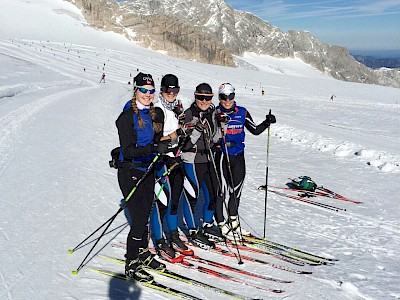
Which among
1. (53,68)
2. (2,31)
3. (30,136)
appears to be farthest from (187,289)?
(2,31)

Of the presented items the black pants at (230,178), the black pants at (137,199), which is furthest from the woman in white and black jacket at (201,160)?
the black pants at (137,199)

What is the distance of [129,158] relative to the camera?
430cm

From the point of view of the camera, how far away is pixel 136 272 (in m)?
4.66

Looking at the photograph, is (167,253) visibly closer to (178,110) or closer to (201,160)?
(201,160)

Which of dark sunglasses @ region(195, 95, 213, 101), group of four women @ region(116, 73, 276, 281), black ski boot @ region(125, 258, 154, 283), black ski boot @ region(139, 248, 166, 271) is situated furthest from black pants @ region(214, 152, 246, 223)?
black ski boot @ region(125, 258, 154, 283)

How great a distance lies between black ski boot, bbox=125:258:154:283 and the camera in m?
4.63

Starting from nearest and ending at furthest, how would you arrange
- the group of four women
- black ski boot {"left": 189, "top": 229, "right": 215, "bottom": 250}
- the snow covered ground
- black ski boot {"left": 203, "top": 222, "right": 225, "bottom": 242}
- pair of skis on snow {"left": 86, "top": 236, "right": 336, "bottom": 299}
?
the group of four women → pair of skis on snow {"left": 86, "top": 236, "right": 336, "bottom": 299} → the snow covered ground → black ski boot {"left": 189, "top": 229, "right": 215, "bottom": 250} → black ski boot {"left": 203, "top": 222, "right": 225, "bottom": 242}

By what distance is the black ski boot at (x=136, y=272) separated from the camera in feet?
15.2

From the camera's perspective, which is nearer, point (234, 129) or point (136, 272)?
point (136, 272)

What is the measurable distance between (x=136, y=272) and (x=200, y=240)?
135 cm

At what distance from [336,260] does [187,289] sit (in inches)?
94.1

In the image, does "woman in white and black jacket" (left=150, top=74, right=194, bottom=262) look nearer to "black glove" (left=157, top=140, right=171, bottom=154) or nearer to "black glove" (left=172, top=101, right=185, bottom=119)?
"black glove" (left=172, top=101, right=185, bottom=119)

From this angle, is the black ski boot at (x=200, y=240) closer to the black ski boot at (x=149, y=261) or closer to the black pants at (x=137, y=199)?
the black ski boot at (x=149, y=261)

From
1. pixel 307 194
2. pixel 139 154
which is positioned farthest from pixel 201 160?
pixel 307 194
